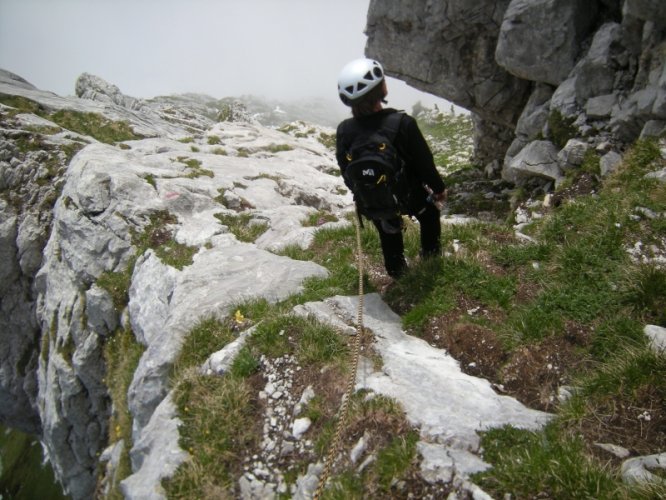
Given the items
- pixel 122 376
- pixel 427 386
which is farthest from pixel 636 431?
pixel 122 376

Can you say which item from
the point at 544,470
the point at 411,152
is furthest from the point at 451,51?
the point at 544,470

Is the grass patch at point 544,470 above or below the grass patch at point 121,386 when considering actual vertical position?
above

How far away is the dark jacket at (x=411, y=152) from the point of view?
713 centimetres

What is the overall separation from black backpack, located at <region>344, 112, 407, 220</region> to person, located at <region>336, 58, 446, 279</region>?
11cm

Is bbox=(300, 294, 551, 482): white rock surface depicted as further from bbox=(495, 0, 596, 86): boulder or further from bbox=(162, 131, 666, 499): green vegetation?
bbox=(495, 0, 596, 86): boulder

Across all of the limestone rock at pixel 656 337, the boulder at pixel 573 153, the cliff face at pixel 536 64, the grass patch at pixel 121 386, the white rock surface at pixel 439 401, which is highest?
the cliff face at pixel 536 64

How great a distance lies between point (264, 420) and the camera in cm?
639

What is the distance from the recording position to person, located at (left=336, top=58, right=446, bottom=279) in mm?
6918

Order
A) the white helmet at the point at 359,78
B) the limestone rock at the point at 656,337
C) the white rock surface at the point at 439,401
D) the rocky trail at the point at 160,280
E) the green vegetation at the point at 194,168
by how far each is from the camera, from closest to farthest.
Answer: the white rock surface at the point at 439,401 → the limestone rock at the point at 656,337 → the rocky trail at the point at 160,280 → the white helmet at the point at 359,78 → the green vegetation at the point at 194,168

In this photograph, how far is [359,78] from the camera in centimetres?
686

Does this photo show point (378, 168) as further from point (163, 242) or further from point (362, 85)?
point (163, 242)

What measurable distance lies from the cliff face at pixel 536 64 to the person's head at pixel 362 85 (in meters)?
9.79

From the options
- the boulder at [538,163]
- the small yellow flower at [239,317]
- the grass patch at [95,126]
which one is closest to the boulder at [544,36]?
the boulder at [538,163]

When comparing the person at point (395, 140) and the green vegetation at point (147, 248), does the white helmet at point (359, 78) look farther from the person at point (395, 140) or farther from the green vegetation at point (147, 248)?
the green vegetation at point (147, 248)
